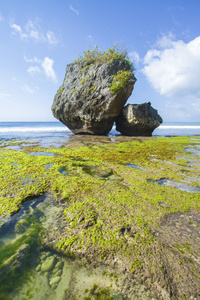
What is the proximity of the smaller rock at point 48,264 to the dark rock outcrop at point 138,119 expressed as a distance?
68.3 ft

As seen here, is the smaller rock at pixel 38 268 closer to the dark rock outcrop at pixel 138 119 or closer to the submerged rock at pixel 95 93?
the submerged rock at pixel 95 93

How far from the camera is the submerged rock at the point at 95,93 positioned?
64.7ft

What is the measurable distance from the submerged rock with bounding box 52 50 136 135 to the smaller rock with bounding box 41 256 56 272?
19177 millimetres

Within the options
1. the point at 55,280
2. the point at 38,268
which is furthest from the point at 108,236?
the point at 38,268

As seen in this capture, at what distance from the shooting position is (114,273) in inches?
88.4

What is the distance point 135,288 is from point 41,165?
6.19 m

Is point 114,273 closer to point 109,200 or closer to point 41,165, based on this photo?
point 109,200

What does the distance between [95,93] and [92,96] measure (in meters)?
0.61

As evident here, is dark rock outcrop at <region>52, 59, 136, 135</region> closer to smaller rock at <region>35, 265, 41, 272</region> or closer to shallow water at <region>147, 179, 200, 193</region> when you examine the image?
shallow water at <region>147, 179, 200, 193</region>

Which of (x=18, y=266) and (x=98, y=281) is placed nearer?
(x=98, y=281)

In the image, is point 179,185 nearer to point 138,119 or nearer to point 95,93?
point 138,119

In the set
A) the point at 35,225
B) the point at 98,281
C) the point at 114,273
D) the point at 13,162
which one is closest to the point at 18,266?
the point at 35,225

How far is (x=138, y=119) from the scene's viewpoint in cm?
2162

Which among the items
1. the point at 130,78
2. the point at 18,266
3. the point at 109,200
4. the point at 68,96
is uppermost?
the point at 130,78
